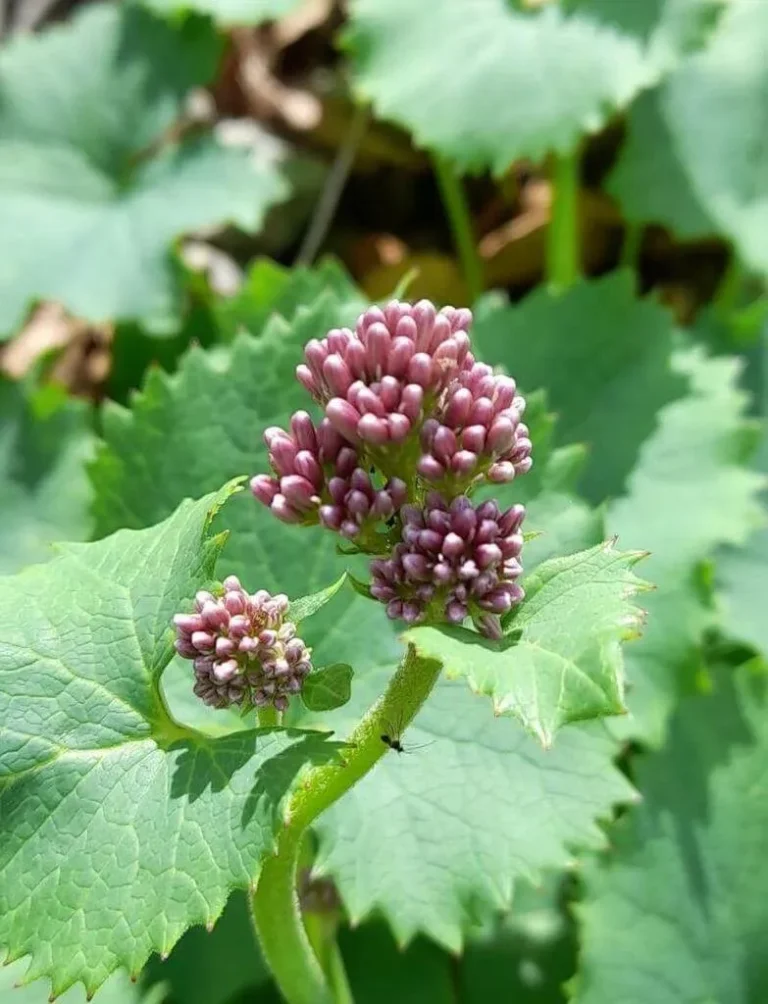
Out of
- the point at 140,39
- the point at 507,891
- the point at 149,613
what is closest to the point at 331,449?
the point at 149,613

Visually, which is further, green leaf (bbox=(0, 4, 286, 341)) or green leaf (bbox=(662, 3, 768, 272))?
green leaf (bbox=(662, 3, 768, 272))

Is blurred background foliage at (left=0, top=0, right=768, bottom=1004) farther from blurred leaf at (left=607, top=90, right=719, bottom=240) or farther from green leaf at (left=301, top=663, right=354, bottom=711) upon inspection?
green leaf at (left=301, top=663, right=354, bottom=711)

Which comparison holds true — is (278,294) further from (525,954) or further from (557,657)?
(557,657)

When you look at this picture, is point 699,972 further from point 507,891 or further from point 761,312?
point 761,312

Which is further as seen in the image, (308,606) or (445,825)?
(445,825)

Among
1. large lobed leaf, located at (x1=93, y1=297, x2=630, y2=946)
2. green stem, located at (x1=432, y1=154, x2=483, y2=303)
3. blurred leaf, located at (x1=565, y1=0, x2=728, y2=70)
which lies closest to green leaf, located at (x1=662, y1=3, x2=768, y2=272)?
blurred leaf, located at (x1=565, y1=0, x2=728, y2=70)

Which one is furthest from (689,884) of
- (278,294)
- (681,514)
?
(278,294)
